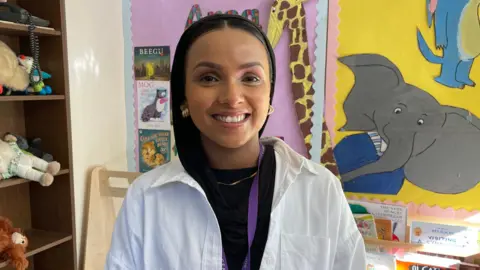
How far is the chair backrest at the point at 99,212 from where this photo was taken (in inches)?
80.2

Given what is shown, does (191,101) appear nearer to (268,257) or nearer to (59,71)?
(268,257)

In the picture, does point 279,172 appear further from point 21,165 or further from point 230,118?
point 21,165

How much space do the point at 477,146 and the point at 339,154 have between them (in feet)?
1.62

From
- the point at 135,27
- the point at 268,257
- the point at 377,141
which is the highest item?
the point at 135,27

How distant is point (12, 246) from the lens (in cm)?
170

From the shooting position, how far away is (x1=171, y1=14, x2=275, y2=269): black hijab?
928 mm

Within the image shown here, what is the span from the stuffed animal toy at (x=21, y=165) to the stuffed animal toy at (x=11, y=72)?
0.23 m

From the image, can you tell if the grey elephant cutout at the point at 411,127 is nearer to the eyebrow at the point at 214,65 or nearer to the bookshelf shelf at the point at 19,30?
the eyebrow at the point at 214,65

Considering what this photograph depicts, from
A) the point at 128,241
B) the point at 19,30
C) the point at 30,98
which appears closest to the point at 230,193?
the point at 128,241

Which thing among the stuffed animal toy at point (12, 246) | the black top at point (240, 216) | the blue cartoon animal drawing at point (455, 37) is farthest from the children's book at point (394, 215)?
the stuffed animal toy at point (12, 246)

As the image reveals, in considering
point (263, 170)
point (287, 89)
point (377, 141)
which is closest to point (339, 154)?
point (377, 141)

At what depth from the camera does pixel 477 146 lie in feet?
4.95

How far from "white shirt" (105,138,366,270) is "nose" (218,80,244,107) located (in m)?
0.20

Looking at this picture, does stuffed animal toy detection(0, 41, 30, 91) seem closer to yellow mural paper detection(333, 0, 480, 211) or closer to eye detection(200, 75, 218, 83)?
eye detection(200, 75, 218, 83)
